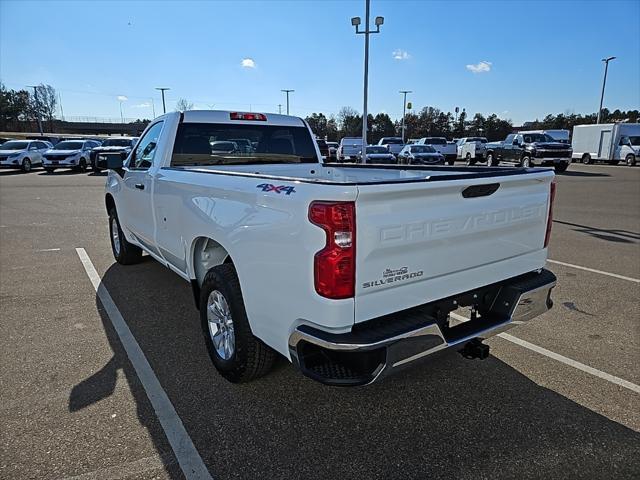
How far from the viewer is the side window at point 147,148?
4914mm

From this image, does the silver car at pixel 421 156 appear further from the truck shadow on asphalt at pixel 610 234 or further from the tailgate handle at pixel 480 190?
the tailgate handle at pixel 480 190

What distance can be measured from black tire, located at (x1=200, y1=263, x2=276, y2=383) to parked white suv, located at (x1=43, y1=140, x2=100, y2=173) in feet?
86.6

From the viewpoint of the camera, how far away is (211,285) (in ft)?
Answer: 10.7

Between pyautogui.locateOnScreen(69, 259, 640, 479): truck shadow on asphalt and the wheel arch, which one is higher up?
the wheel arch

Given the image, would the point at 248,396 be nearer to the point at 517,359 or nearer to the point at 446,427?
the point at 446,427

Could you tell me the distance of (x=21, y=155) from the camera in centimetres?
2594

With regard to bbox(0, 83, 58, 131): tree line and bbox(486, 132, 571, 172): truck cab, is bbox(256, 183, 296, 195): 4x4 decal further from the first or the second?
bbox(0, 83, 58, 131): tree line

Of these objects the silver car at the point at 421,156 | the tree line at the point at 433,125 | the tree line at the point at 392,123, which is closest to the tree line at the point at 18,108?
the tree line at the point at 392,123

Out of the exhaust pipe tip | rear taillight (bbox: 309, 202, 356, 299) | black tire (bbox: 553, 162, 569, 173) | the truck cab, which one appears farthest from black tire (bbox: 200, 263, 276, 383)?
black tire (bbox: 553, 162, 569, 173)

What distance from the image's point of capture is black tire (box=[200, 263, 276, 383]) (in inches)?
117

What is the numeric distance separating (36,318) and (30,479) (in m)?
2.55

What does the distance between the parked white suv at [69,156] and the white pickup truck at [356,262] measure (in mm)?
25316

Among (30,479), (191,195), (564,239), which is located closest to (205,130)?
(191,195)

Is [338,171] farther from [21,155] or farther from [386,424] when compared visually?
[21,155]
